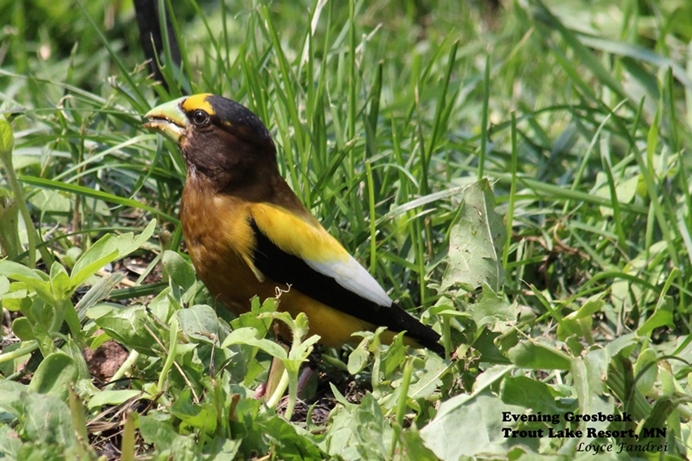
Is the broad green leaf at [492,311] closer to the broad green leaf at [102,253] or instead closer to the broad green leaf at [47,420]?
the broad green leaf at [102,253]

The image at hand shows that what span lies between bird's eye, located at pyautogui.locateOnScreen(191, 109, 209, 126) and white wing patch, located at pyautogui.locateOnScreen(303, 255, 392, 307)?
2.44 ft

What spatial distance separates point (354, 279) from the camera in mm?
3666

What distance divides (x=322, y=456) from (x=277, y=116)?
1.82 meters

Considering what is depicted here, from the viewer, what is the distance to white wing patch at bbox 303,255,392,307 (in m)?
3.64

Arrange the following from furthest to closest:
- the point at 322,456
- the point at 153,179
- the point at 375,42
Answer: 1. the point at 375,42
2. the point at 153,179
3. the point at 322,456

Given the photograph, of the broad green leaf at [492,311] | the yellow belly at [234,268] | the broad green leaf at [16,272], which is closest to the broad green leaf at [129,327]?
the broad green leaf at [16,272]

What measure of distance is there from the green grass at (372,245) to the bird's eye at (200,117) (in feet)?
1.17

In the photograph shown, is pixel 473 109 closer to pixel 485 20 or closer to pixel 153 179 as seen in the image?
pixel 485 20

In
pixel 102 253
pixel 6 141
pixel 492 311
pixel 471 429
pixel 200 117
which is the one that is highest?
pixel 6 141

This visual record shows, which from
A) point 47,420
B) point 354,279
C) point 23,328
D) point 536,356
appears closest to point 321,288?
point 354,279

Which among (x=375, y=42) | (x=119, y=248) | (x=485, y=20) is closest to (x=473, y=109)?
(x=375, y=42)

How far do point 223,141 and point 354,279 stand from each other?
81 centimetres

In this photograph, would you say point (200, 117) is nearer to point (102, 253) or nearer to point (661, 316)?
point (102, 253)

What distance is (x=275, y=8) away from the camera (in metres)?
7.17
